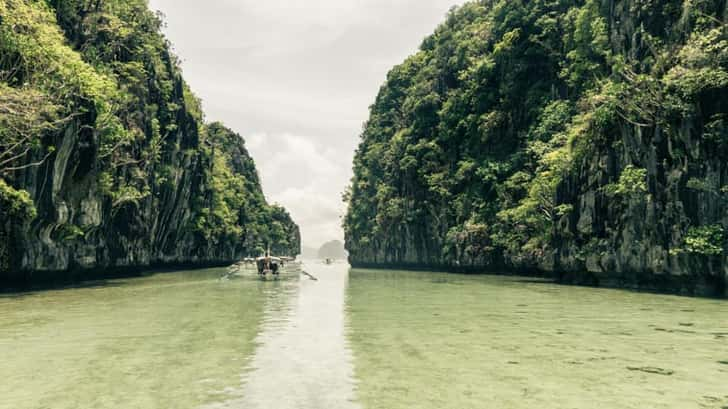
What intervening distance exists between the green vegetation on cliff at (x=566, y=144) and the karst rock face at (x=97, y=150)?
24.4 meters

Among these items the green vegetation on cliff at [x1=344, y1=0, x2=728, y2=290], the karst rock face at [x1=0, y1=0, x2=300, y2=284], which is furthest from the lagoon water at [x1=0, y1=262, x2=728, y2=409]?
the karst rock face at [x1=0, y1=0, x2=300, y2=284]

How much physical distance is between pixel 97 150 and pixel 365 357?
82.6 feet

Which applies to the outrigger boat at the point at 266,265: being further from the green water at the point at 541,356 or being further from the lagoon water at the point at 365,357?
the green water at the point at 541,356

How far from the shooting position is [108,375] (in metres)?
7.70

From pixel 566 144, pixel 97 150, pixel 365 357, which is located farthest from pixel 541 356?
pixel 97 150

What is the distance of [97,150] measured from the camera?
28812mm

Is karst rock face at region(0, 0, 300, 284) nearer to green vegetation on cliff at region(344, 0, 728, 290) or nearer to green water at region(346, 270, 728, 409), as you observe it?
green water at region(346, 270, 728, 409)

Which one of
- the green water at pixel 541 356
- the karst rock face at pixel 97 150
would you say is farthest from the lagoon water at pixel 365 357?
the karst rock face at pixel 97 150

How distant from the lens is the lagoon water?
21.6ft

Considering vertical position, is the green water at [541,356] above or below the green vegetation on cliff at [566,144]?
below

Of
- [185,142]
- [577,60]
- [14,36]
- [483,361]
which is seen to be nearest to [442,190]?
[577,60]

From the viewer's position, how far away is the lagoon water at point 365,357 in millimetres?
6582

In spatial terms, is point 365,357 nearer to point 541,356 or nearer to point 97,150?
point 541,356

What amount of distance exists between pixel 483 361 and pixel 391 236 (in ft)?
205
